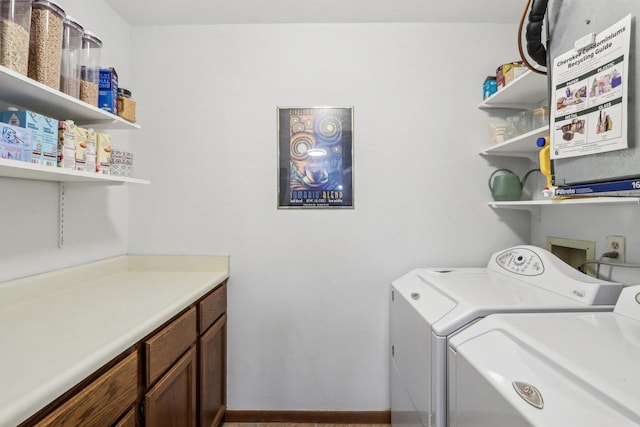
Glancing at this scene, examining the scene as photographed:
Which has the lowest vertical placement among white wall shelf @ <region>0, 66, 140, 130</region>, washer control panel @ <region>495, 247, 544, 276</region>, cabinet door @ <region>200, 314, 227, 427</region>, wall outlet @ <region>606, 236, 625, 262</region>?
cabinet door @ <region>200, 314, 227, 427</region>

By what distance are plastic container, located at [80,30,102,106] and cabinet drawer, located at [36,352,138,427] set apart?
103cm

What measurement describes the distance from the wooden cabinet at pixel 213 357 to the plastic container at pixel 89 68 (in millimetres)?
1010

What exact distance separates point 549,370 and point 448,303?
21.1 inches

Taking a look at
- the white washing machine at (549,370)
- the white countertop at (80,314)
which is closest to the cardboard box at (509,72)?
the white washing machine at (549,370)

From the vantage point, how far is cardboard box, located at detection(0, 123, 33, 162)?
0.97m

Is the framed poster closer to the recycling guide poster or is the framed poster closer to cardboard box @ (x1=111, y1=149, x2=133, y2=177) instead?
cardboard box @ (x1=111, y1=149, x2=133, y2=177)

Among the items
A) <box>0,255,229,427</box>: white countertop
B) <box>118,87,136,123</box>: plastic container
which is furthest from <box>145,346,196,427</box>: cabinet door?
<box>118,87,136,123</box>: plastic container

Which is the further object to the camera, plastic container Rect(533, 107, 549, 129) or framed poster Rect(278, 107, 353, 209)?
framed poster Rect(278, 107, 353, 209)

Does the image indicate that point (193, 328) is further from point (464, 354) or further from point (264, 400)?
Result: point (464, 354)

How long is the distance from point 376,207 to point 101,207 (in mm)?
1537

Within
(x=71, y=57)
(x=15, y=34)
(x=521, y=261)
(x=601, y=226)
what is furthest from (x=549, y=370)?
(x=71, y=57)

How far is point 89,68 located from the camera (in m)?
1.38

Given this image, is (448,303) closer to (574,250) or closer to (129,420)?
(574,250)

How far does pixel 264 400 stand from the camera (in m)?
2.02
